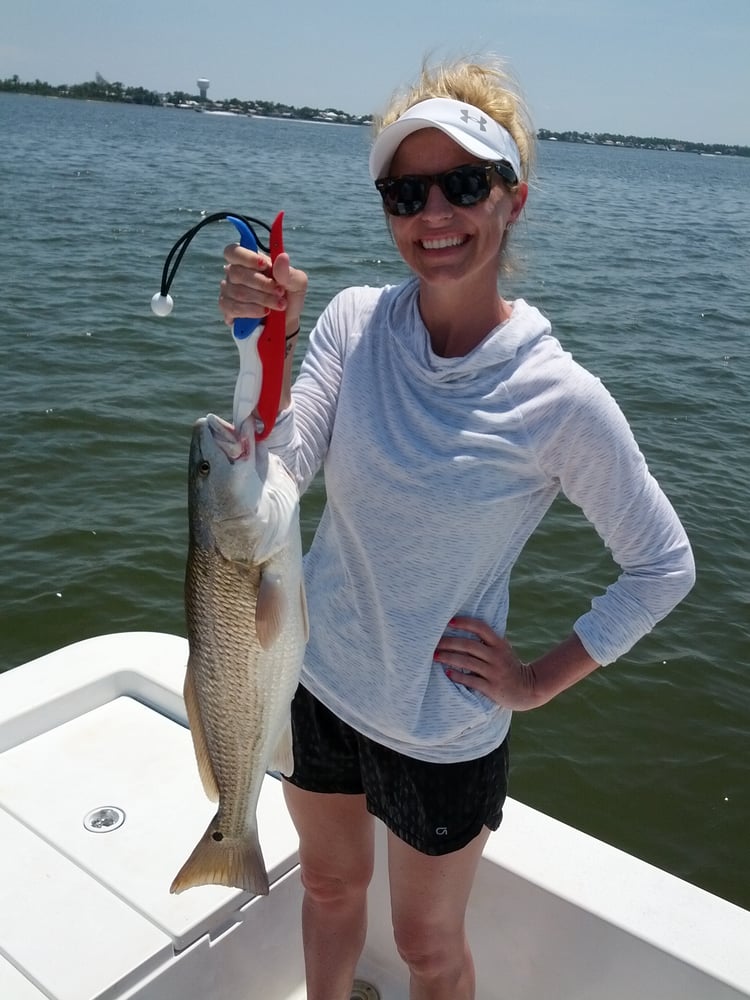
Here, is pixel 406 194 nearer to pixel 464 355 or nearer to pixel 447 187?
pixel 447 187

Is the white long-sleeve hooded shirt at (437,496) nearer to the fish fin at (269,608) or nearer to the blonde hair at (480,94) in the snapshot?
the fish fin at (269,608)

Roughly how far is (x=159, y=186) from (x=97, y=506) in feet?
71.0

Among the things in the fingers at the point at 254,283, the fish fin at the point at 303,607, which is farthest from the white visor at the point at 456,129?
the fish fin at the point at 303,607

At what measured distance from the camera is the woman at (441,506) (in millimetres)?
2262

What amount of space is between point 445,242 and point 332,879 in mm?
1882

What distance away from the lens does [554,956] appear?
124 inches

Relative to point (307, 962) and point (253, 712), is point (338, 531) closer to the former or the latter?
point (253, 712)

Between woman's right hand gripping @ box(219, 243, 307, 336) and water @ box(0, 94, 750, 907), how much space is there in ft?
2.43

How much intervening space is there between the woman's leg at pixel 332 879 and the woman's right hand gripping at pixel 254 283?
4.67ft

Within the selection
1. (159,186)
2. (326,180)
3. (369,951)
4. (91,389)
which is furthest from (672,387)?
Answer: (326,180)

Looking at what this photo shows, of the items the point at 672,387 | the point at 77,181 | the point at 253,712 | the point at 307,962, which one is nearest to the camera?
the point at 253,712

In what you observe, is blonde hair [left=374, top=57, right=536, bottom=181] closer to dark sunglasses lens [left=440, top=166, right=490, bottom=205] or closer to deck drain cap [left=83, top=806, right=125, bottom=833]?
dark sunglasses lens [left=440, top=166, right=490, bottom=205]

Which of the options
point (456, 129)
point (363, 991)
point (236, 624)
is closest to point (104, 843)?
point (363, 991)

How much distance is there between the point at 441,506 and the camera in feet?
7.61
